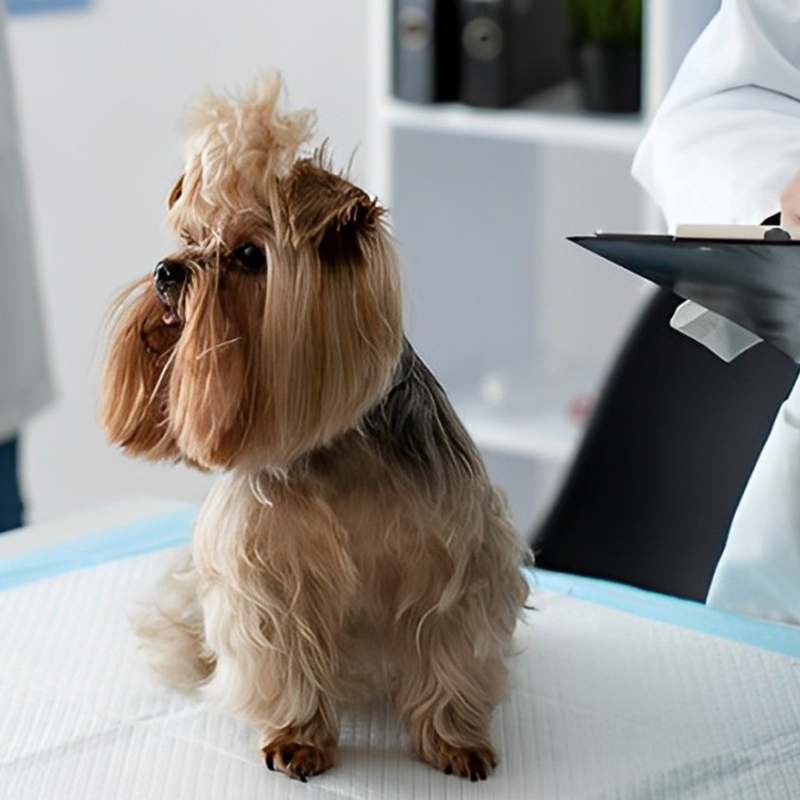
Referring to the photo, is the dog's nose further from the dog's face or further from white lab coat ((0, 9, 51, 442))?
white lab coat ((0, 9, 51, 442))

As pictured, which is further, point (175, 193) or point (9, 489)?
point (9, 489)

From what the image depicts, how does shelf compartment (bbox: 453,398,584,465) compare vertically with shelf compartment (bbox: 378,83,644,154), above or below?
below

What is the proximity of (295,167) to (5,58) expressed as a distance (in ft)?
3.62

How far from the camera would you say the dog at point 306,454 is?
0.89m

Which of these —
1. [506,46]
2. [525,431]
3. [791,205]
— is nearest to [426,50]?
[506,46]

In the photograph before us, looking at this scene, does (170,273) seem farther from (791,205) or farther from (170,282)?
(791,205)

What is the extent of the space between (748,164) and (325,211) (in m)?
0.46

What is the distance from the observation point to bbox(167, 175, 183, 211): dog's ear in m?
0.92

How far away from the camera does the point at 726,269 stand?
2.85ft

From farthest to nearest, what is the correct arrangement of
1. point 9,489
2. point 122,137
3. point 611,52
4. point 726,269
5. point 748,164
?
point 122,137, point 611,52, point 9,489, point 748,164, point 726,269

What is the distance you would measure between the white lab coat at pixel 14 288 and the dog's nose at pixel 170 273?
100 centimetres

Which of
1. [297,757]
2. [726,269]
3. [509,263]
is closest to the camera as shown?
[726,269]

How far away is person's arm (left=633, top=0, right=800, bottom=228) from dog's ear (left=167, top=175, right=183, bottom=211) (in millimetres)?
450

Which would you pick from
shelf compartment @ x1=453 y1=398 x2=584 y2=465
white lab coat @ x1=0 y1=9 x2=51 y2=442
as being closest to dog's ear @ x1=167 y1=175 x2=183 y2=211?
white lab coat @ x1=0 y1=9 x2=51 y2=442
